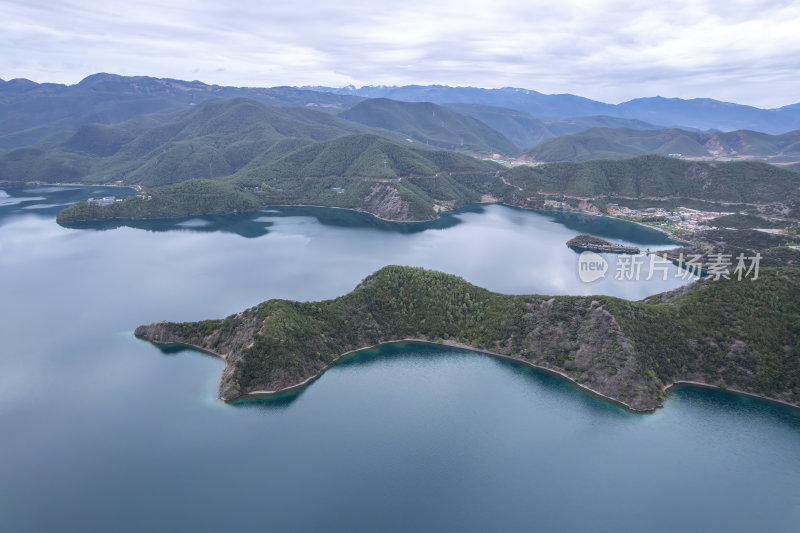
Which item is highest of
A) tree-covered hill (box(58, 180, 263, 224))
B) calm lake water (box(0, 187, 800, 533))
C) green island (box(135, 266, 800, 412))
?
tree-covered hill (box(58, 180, 263, 224))

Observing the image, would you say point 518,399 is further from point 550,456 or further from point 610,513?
point 610,513

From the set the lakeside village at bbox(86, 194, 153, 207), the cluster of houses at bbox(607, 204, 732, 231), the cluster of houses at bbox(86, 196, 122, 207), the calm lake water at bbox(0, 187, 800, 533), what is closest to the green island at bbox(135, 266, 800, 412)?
the calm lake water at bbox(0, 187, 800, 533)

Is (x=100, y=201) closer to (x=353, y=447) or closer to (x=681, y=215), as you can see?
(x=353, y=447)

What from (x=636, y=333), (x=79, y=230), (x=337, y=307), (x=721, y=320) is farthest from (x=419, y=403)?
(x=79, y=230)

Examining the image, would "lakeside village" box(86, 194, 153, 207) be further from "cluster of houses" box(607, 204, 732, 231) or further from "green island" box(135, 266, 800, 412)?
"cluster of houses" box(607, 204, 732, 231)

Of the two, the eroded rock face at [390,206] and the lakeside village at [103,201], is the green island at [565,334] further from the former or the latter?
the lakeside village at [103,201]

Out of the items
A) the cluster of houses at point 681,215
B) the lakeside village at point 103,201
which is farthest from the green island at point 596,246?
the lakeside village at point 103,201

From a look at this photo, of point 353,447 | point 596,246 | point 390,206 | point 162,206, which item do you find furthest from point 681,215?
point 162,206
